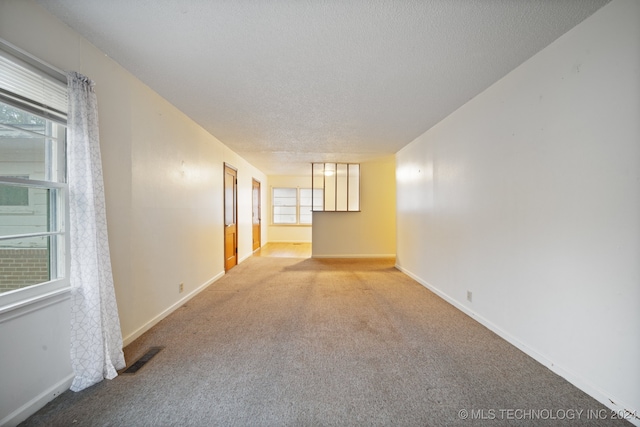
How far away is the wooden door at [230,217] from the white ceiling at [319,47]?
2.04 metres

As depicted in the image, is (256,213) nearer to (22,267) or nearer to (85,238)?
(85,238)

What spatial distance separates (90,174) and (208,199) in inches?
98.0

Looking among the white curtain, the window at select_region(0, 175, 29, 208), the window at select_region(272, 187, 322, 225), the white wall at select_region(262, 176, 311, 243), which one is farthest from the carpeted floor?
the window at select_region(272, 187, 322, 225)

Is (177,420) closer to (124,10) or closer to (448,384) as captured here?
(448,384)

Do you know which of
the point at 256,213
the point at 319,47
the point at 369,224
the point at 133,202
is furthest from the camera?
the point at 256,213

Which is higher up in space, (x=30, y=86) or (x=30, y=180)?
(x=30, y=86)

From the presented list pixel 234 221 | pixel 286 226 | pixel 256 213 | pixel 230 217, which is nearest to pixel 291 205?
pixel 286 226

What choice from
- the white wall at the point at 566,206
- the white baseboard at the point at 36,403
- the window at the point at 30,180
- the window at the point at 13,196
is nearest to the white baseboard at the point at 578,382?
the white wall at the point at 566,206

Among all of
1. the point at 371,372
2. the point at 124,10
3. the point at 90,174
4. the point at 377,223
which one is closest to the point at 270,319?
the point at 371,372

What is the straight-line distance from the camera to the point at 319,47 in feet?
6.71

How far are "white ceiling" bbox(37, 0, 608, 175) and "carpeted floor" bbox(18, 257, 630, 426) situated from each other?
2465 millimetres

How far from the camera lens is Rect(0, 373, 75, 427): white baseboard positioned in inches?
58.9

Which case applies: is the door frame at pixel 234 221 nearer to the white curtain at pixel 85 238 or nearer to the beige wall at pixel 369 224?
the beige wall at pixel 369 224

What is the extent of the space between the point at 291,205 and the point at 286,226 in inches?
32.2
